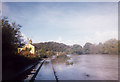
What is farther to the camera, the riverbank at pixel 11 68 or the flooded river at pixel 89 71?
the flooded river at pixel 89 71

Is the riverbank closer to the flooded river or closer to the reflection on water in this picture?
the flooded river

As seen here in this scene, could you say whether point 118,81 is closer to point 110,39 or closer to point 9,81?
point 110,39

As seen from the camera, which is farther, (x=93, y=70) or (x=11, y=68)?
(x=93, y=70)

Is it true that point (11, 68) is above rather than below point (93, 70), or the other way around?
above

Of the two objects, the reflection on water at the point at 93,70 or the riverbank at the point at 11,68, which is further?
the reflection on water at the point at 93,70

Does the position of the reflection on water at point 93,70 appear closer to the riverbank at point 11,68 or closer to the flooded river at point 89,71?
the flooded river at point 89,71

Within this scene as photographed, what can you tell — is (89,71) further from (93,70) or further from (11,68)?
(11,68)

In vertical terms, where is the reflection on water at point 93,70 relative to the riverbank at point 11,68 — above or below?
below

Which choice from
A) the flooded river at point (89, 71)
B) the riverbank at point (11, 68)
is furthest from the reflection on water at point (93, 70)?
the riverbank at point (11, 68)

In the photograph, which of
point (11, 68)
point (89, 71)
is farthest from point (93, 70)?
point (11, 68)

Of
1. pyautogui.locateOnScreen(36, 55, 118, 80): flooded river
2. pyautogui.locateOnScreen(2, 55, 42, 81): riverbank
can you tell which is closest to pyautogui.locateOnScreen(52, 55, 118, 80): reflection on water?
pyautogui.locateOnScreen(36, 55, 118, 80): flooded river

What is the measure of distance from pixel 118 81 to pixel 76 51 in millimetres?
16693

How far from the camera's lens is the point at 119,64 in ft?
38.0

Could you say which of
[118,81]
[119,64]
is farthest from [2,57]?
[119,64]
